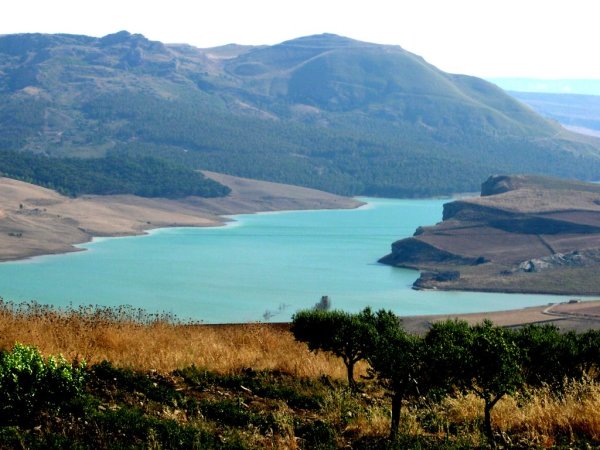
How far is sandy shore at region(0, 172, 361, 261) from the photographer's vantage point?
122 m

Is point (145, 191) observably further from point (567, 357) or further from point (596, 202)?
point (567, 357)

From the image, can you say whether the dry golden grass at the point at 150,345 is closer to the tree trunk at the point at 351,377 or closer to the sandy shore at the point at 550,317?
the tree trunk at the point at 351,377

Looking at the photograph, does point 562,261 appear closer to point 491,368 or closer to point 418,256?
point 418,256

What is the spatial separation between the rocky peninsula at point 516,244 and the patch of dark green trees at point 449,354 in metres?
85.0

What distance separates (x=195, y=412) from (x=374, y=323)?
4.02 m

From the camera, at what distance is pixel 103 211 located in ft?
496

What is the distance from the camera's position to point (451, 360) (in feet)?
33.1

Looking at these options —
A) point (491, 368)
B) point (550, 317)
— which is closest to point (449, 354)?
point (491, 368)

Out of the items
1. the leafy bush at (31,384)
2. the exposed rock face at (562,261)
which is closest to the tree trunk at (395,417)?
the leafy bush at (31,384)

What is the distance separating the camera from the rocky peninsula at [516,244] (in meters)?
101

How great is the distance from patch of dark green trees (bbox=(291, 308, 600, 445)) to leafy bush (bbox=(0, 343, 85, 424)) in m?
3.07

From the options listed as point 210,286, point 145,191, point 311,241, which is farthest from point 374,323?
point 145,191

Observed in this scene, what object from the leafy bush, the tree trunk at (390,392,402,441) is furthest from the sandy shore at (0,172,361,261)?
the tree trunk at (390,392,402,441)

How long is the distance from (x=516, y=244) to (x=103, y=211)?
63.3 m
